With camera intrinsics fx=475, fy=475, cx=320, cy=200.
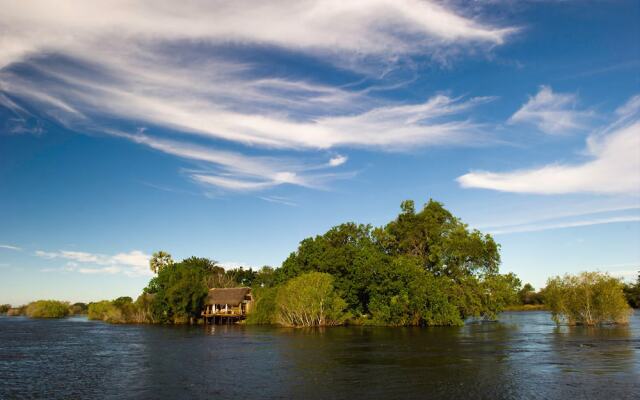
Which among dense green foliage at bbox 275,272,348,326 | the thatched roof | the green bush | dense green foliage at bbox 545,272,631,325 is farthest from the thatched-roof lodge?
dense green foliage at bbox 545,272,631,325

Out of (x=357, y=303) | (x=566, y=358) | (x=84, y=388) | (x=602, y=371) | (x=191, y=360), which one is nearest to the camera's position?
(x=84, y=388)

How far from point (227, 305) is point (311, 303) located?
30.7 metres

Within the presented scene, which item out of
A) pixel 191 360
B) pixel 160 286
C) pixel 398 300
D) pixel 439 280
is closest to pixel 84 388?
pixel 191 360

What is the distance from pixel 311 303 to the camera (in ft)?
238

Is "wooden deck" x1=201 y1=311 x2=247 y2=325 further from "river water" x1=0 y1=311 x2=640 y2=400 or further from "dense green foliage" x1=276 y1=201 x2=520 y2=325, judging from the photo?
"river water" x1=0 y1=311 x2=640 y2=400

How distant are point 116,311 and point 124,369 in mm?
74807

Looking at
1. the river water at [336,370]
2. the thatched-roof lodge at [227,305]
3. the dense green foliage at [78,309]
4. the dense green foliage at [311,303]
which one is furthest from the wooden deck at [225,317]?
the dense green foliage at [78,309]

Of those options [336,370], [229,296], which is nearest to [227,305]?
[229,296]

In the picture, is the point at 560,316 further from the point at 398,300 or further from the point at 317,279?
the point at 317,279

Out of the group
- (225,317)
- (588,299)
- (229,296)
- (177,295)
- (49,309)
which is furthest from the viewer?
(49,309)

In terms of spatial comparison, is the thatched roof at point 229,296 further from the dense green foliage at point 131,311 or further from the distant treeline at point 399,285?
the dense green foliage at point 131,311

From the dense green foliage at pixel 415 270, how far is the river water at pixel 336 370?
2501cm

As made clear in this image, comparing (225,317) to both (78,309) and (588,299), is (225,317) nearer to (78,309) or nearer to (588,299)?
(588,299)

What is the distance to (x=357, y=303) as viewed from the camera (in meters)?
79.6
